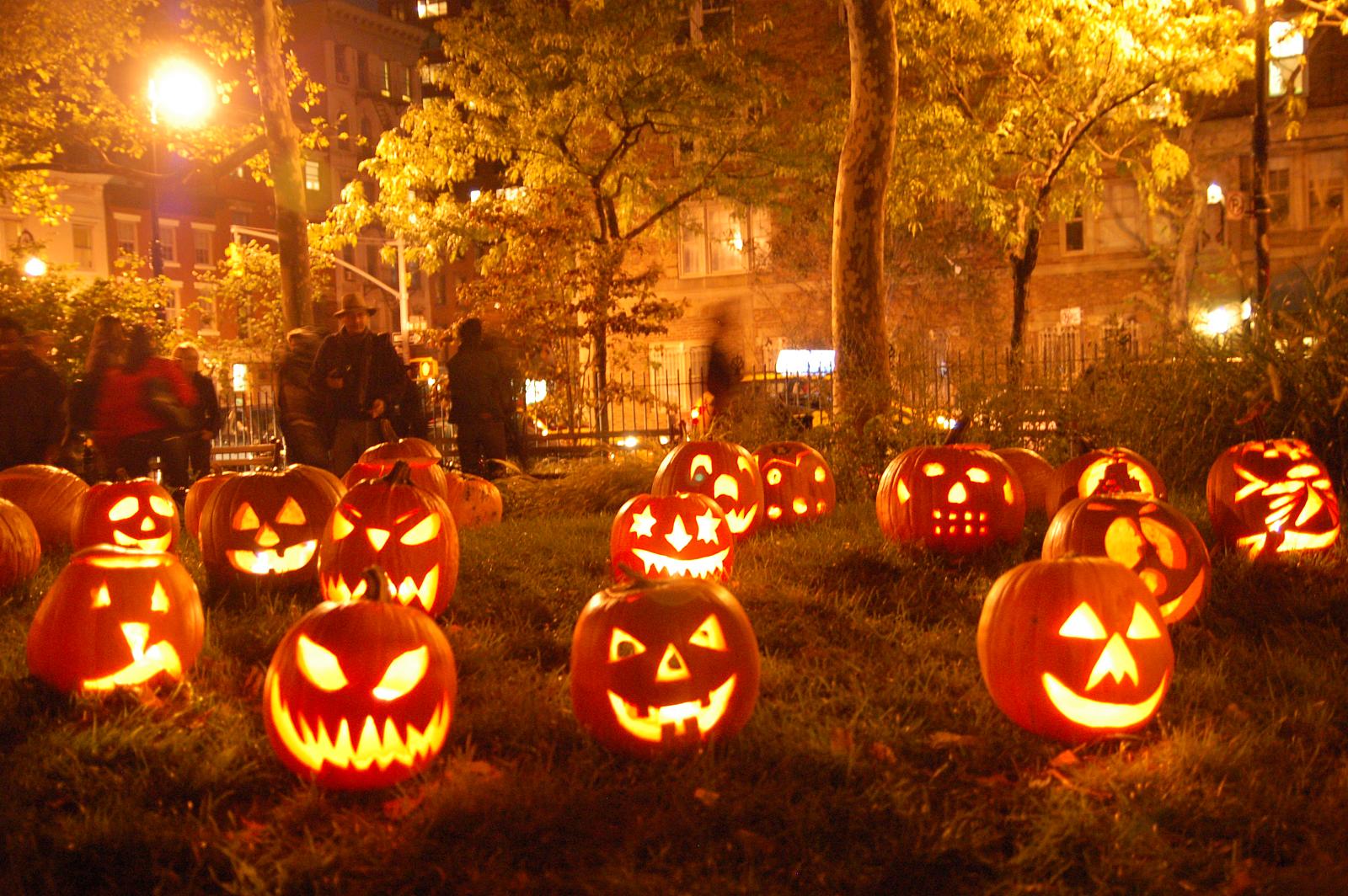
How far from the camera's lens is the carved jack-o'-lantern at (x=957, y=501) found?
241 inches

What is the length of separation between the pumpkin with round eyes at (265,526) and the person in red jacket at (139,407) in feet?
11.1

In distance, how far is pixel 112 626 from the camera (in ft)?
13.4

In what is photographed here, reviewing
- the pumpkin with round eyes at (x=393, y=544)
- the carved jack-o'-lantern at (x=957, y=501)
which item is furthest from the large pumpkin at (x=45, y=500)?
the carved jack-o'-lantern at (x=957, y=501)

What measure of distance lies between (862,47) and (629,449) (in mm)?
4764

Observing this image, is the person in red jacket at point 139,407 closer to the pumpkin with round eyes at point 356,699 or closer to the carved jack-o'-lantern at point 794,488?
the carved jack-o'-lantern at point 794,488

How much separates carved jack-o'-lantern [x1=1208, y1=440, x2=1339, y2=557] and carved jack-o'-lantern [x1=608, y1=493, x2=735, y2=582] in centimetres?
274

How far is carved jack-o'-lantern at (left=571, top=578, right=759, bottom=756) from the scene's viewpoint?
137 inches

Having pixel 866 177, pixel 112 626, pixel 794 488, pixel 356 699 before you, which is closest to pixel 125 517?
pixel 112 626

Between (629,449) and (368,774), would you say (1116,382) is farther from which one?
(368,774)

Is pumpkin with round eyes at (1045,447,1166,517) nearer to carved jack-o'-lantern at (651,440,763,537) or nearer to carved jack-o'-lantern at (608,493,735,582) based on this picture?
carved jack-o'-lantern at (651,440,763,537)

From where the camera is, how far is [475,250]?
62.9 m

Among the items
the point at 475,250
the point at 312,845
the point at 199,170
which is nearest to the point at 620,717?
the point at 312,845

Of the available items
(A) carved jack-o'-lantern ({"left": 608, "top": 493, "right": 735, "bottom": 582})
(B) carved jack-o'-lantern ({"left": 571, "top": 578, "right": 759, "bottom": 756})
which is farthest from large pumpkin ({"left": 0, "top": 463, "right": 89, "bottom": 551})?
(B) carved jack-o'-lantern ({"left": 571, "top": 578, "right": 759, "bottom": 756})

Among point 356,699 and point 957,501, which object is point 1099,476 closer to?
point 957,501
